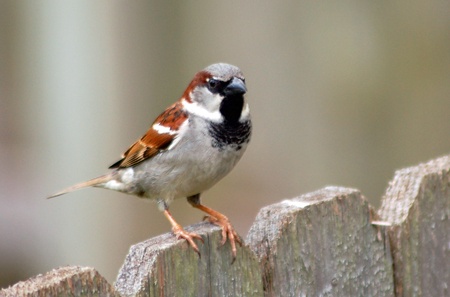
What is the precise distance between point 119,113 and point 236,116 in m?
1.33

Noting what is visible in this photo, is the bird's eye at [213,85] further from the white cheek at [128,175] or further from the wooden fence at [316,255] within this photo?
the wooden fence at [316,255]

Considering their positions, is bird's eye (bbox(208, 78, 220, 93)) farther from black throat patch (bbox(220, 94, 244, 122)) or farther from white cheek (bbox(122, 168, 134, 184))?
white cheek (bbox(122, 168, 134, 184))

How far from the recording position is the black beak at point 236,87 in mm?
3248

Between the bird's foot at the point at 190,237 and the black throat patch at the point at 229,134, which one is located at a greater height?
the black throat patch at the point at 229,134

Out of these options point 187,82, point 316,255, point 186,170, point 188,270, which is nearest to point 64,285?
point 188,270

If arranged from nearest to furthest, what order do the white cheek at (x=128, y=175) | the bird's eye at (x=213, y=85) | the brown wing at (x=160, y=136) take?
the bird's eye at (x=213, y=85) < the brown wing at (x=160, y=136) < the white cheek at (x=128, y=175)

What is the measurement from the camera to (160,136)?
3.50m

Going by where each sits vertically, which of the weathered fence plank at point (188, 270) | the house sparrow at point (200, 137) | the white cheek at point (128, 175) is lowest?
the weathered fence plank at point (188, 270)

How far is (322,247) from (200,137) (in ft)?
3.66

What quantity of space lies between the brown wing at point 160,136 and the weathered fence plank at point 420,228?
1.10 meters

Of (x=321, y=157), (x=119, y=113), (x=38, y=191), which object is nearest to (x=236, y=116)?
(x=321, y=157)

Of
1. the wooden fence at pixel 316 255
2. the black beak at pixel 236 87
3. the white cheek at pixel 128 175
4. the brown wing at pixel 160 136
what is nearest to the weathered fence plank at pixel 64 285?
the wooden fence at pixel 316 255

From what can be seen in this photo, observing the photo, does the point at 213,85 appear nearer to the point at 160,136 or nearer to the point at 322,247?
the point at 160,136

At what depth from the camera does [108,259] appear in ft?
15.1
